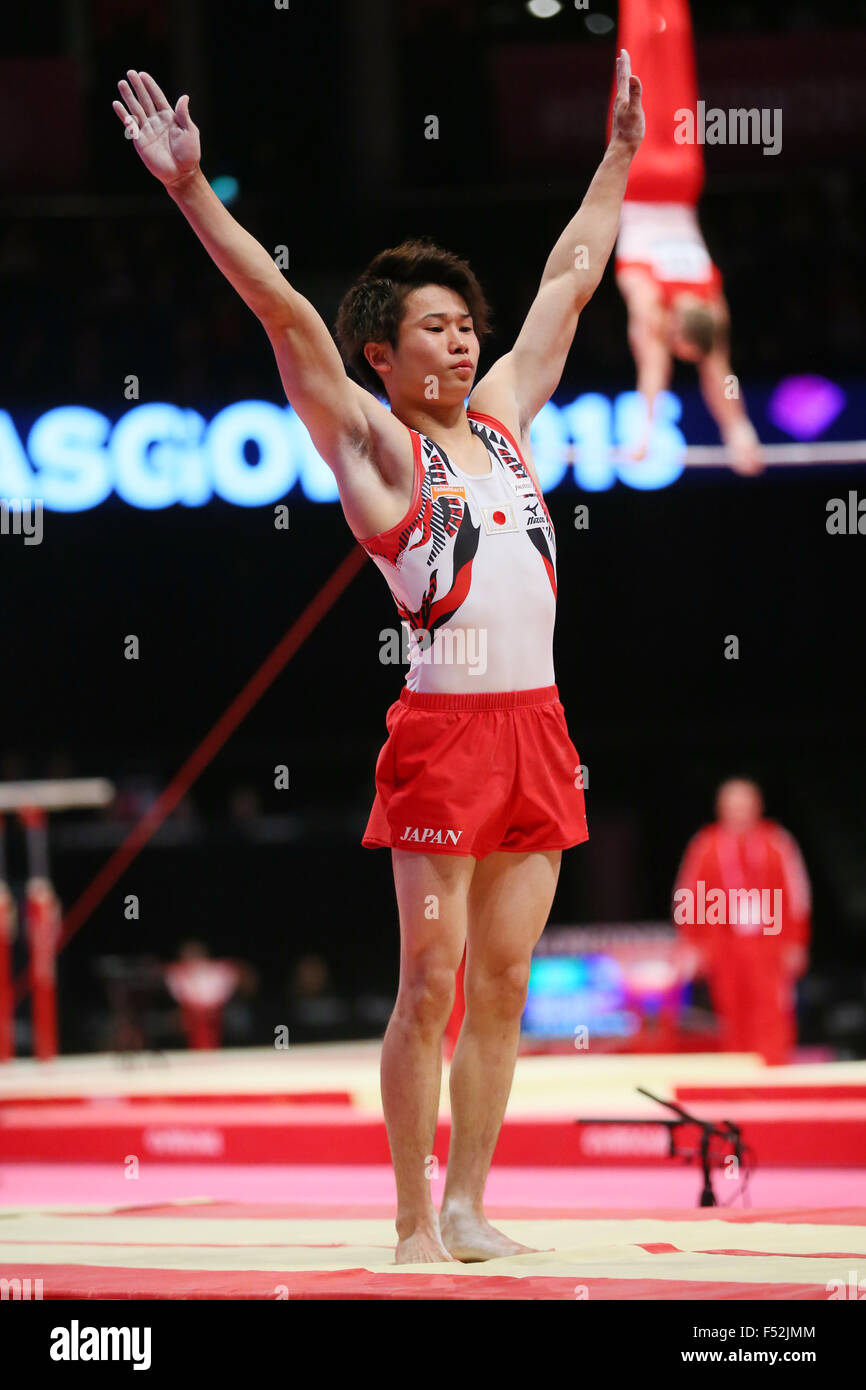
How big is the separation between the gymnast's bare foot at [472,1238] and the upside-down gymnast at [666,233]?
17.3 ft

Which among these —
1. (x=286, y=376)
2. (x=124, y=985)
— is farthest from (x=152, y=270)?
(x=286, y=376)

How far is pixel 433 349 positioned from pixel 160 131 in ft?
1.89

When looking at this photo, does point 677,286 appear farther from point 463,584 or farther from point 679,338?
point 463,584

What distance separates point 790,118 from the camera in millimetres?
11023

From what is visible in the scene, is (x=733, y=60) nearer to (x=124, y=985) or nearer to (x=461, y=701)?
(x=124, y=985)

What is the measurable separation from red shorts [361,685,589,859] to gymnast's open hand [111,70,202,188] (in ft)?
3.11

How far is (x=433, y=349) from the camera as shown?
9.53ft

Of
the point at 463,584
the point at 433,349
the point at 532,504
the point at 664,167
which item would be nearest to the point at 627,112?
the point at 433,349

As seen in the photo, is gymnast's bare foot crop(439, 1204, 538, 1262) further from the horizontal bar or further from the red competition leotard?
the red competition leotard

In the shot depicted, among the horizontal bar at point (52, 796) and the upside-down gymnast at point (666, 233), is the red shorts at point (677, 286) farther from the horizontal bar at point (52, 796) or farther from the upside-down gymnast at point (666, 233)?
the horizontal bar at point (52, 796)

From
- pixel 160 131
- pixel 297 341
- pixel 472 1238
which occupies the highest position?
pixel 160 131

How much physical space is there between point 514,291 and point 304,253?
4.60 feet

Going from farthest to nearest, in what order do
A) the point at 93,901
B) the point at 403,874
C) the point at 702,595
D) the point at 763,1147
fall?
the point at 702,595
the point at 93,901
the point at 763,1147
the point at 403,874

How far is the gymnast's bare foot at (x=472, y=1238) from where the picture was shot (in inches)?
108
